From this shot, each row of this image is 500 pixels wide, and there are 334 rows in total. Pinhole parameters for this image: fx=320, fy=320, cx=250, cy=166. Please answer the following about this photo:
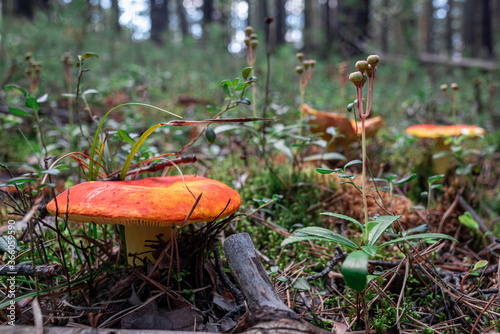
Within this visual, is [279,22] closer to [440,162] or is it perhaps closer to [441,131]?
[440,162]

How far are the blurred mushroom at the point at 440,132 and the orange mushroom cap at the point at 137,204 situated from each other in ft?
8.14

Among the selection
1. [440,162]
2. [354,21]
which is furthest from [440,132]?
[354,21]

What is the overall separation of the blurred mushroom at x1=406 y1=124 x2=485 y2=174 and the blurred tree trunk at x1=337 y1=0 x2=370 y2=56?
745 centimetres

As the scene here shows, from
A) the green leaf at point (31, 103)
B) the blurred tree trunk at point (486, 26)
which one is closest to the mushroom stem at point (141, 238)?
the green leaf at point (31, 103)

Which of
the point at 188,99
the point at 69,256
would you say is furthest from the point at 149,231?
the point at 188,99

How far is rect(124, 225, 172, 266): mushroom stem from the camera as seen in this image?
1.56 m

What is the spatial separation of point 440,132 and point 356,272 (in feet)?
8.81

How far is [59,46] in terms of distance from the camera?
630cm

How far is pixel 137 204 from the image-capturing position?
1.22 meters

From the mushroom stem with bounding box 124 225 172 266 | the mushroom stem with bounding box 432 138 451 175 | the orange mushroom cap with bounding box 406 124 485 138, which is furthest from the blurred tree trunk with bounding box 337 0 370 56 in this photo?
the mushroom stem with bounding box 124 225 172 266

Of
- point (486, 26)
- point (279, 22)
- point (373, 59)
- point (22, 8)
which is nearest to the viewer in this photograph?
point (373, 59)

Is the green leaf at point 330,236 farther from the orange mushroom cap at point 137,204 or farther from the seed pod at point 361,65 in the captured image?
the seed pod at point 361,65

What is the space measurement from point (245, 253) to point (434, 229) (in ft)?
5.61

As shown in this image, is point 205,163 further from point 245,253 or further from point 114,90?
point 114,90
